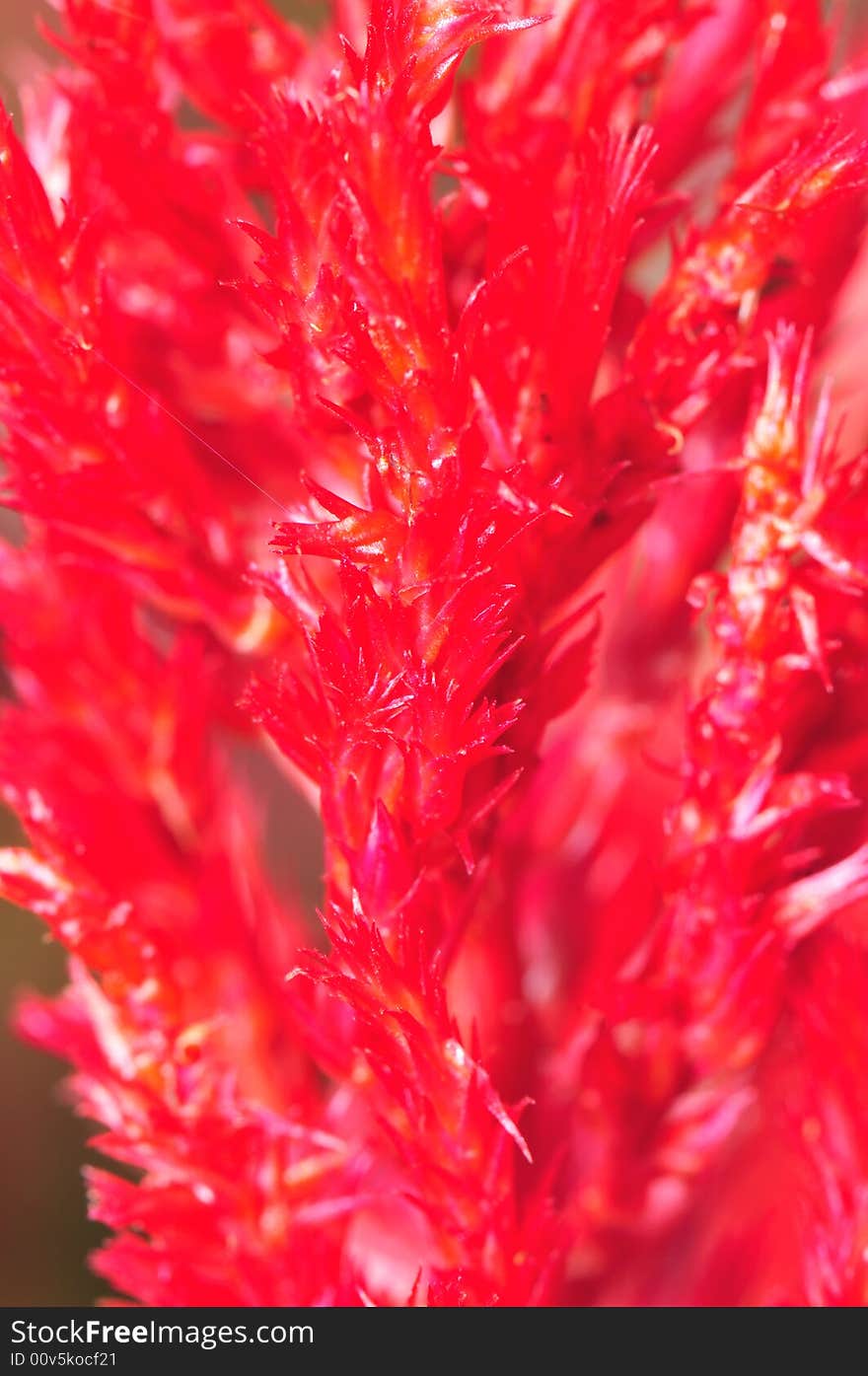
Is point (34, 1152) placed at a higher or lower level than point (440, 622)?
lower

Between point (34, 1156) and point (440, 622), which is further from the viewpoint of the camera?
point (34, 1156)

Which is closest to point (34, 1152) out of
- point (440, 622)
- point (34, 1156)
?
point (34, 1156)

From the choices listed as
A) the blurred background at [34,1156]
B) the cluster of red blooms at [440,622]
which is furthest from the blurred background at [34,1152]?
the cluster of red blooms at [440,622]

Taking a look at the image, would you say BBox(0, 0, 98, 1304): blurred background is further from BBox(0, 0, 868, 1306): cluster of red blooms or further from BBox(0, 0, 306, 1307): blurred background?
BBox(0, 0, 868, 1306): cluster of red blooms

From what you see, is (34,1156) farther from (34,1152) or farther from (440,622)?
(440,622)

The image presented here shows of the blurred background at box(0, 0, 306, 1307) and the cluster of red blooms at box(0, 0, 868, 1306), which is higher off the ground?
the cluster of red blooms at box(0, 0, 868, 1306)

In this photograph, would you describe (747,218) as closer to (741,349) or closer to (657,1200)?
(741,349)

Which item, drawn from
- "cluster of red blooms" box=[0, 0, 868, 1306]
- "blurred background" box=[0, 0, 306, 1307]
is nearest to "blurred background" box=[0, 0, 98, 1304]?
"blurred background" box=[0, 0, 306, 1307]

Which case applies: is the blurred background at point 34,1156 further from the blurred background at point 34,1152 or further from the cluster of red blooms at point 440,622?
the cluster of red blooms at point 440,622

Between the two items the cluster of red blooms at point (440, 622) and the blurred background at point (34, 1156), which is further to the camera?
the blurred background at point (34, 1156)
